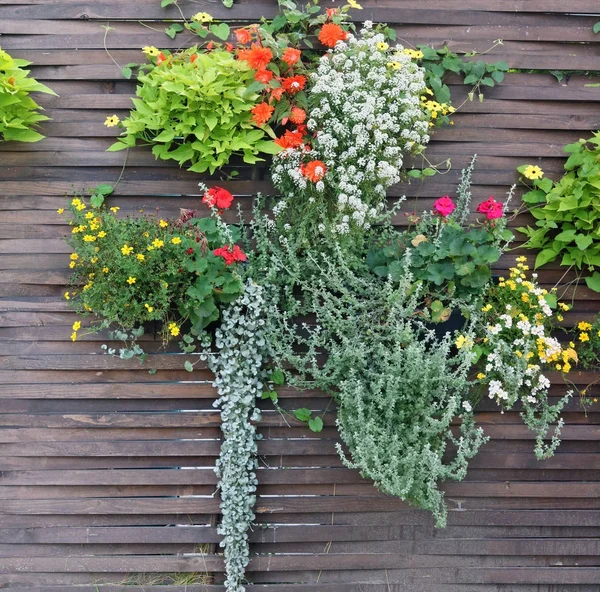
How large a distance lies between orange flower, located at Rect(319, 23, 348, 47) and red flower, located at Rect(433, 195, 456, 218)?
2.42ft

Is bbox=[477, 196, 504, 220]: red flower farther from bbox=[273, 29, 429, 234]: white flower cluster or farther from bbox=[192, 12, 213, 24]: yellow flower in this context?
bbox=[192, 12, 213, 24]: yellow flower

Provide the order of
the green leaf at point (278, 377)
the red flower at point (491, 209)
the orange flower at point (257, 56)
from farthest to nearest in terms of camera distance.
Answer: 1. the green leaf at point (278, 377)
2. the red flower at point (491, 209)
3. the orange flower at point (257, 56)

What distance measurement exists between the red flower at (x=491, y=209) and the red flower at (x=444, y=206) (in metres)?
0.12

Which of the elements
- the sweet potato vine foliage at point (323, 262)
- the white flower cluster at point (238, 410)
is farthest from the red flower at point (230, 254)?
the white flower cluster at point (238, 410)

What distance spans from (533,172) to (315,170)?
944 millimetres

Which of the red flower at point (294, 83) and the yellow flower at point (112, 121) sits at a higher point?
the red flower at point (294, 83)

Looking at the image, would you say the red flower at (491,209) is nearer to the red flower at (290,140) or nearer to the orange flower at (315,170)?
the orange flower at (315,170)

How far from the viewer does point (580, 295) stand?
281 cm

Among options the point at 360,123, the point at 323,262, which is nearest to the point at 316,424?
the point at 323,262

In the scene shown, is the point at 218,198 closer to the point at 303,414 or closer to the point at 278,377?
the point at 278,377

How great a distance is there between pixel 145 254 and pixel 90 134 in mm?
628

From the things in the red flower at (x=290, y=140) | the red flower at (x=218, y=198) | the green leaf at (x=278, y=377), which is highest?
the red flower at (x=290, y=140)

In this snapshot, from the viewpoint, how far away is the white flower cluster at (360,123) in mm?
2479

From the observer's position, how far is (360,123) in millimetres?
2486
